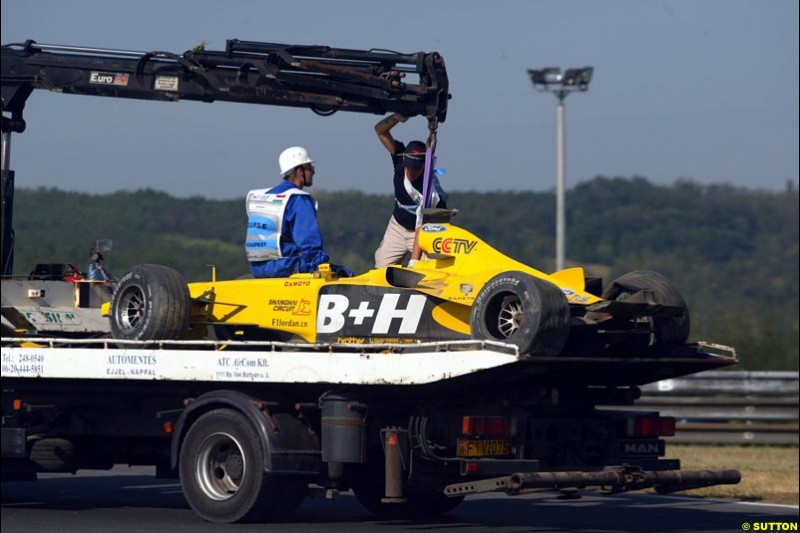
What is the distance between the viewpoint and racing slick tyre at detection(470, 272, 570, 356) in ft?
37.3

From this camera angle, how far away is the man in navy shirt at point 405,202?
14070 millimetres

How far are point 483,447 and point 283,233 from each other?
9.54ft

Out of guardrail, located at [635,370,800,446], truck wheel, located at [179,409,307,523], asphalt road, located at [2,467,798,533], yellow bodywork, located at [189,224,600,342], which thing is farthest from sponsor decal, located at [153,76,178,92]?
guardrail, located at [635,370,800,446]

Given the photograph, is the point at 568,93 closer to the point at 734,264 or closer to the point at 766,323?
the point at 766,323

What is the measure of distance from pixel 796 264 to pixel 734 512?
74.7m

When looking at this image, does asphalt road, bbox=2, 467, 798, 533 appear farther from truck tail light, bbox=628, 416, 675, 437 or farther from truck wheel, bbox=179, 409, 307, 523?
truck tail light, bbox=628, 416, 675, 437

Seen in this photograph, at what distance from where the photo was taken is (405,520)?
45.5ft

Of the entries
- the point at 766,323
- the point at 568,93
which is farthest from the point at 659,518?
the point at 568,93

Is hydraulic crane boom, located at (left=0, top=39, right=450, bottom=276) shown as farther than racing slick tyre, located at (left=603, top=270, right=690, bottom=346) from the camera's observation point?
Yes

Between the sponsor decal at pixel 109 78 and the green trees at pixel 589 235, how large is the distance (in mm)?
2012

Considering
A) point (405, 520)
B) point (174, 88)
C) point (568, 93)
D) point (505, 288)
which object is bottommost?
point (405, 520)

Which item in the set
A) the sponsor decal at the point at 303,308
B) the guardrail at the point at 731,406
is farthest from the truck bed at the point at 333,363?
the guardrail at the point at 731,406

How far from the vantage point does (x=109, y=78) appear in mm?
15344

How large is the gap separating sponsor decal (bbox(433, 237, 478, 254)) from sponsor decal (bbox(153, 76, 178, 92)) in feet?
11.4
